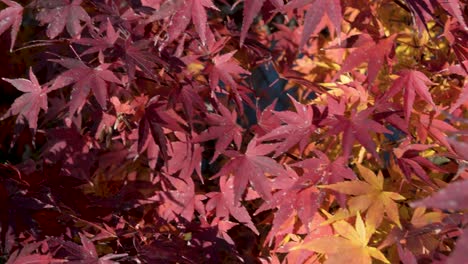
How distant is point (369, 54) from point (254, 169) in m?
0.34

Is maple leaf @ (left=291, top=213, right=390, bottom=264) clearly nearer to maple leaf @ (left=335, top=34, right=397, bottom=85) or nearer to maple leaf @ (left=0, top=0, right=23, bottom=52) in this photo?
maple leaf @ (left=335, top=34, right=397, bottom=85)

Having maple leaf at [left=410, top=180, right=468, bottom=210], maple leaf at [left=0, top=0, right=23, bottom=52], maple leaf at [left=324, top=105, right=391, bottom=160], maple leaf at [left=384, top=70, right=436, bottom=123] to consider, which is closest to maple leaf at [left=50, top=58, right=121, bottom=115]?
maple leaf at [left=0, top=0, right=23, bottom=52]

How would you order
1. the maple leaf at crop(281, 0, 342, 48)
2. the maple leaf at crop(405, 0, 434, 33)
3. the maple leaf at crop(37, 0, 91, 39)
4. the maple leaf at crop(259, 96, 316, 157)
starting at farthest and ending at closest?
the maple leaf at crop(37, 0, 91, 39), the maple leaf at crop(259, 96, 316, 157), the maple leaf at crop(405, 0, 434, 33), the maple leaf at crop(281, 0, 342, 48)

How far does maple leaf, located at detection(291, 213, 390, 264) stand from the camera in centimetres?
100

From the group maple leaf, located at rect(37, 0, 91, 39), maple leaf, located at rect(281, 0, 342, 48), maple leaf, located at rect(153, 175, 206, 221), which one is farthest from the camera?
maple leaf, located at rect(153, 175, 206, 221)

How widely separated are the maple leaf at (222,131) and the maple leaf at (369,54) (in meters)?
0.28

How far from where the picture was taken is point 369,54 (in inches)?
45.1

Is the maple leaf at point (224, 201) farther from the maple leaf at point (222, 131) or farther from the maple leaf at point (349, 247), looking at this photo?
the maple leaf at point (349, 247)

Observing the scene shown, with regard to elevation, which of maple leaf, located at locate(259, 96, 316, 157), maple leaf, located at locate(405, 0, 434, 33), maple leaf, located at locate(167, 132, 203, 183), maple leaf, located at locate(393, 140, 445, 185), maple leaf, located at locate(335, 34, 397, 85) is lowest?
maple leaf, located at locate(167, 132, 203, 183)

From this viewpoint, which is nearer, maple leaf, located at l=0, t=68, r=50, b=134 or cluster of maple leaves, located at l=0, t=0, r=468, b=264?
cluster of maple leaves, located at l=0, t=0, r=468, b=264

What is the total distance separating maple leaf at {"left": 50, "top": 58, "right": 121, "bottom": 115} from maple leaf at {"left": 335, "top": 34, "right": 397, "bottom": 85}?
48 centimetres

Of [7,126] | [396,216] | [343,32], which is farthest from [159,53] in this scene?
[7,126]

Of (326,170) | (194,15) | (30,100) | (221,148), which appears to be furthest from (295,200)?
(30,100)

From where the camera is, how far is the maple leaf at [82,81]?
1109mm
